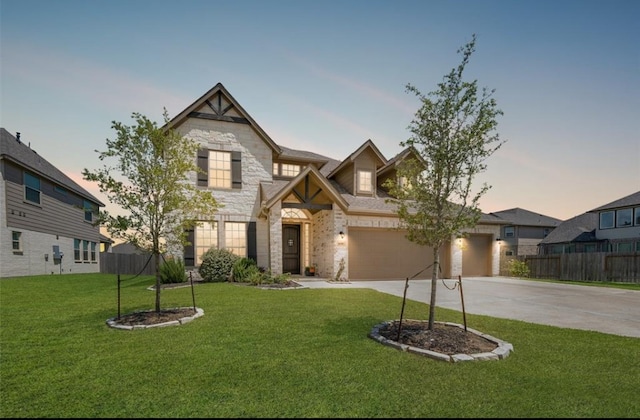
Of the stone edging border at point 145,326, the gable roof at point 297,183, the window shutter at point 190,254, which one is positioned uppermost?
the gable roof at point 297,183

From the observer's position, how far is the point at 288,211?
15.8 metres

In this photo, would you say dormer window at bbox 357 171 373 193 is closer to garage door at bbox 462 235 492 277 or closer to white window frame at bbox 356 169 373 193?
white window frame at bbox 356 169 373 193

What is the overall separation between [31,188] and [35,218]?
1658 mm

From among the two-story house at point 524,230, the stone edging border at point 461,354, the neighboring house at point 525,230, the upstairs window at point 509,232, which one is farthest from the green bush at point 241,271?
the upstairs window at point 509,232

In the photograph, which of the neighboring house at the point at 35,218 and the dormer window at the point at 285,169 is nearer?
the neighboring house at the point at 35,218

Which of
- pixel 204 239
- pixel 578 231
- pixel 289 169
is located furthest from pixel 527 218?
pixel 204 239

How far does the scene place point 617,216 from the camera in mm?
25031

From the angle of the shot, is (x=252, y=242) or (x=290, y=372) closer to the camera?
(x=290, y=372)

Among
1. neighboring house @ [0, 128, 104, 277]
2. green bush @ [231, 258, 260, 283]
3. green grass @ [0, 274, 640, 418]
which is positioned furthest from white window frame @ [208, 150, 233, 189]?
green grass @ [0, 274, 640, 418]

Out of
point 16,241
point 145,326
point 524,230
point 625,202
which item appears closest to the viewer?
point 145,326

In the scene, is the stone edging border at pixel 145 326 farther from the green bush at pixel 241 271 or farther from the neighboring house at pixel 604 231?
the neighboring house at pixel 604 231

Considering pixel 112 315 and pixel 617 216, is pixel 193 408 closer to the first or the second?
pixel 112 315

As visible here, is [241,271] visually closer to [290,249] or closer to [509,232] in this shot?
[290,249]

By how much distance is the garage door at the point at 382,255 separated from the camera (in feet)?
49.3
